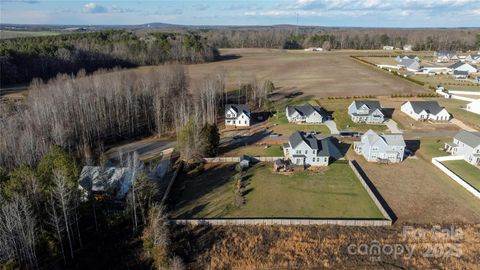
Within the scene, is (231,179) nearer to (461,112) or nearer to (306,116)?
(306,116)

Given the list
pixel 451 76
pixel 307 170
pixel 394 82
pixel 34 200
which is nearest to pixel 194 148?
pixel 307 170

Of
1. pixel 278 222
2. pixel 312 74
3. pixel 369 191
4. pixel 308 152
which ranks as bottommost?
pixel 278 222

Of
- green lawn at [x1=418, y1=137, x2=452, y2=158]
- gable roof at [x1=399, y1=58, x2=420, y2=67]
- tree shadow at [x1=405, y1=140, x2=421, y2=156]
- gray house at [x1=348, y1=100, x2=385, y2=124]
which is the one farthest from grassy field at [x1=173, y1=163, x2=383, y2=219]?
gable roof at [x1=399, y1=58, x2=420, y2=67]

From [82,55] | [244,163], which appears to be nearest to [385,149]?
[244,163]

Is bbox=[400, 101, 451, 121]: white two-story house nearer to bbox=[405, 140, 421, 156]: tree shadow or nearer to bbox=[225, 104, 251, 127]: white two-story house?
bbox=[405, 140, 421, 156]: tree shadow

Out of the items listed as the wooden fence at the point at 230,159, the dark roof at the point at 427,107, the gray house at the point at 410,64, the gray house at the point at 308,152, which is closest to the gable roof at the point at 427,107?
the dark roof at the point at 427,107

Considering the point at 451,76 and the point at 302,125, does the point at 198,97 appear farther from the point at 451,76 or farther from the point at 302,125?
the point at 451,76

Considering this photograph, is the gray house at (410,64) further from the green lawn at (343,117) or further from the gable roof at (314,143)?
the gable roof at (314,143)
